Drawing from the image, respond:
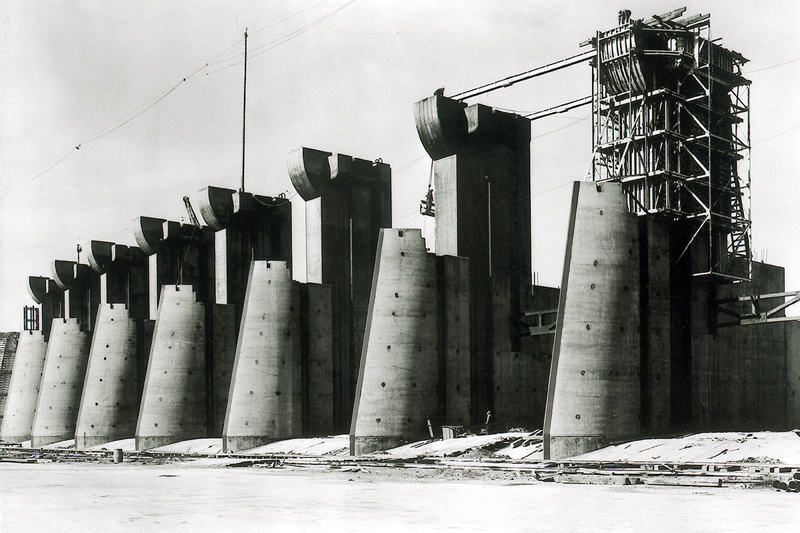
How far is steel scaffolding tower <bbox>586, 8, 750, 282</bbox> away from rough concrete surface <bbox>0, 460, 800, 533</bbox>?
43.2 feet

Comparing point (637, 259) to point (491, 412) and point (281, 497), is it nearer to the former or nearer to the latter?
point (491, 412)

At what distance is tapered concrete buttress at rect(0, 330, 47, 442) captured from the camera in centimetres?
6944

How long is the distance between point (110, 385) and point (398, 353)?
26068 mm

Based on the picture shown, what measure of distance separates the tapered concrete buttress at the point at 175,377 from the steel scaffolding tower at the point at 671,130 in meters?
23.6

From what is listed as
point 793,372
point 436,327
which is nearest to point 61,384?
point 436,327

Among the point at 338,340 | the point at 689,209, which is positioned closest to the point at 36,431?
the point at 338,340

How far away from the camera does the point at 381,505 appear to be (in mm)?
20156

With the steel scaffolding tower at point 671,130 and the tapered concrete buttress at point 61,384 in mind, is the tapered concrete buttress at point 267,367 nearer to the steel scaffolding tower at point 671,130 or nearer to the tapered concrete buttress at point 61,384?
the steel scaffolding tower at point 671,130

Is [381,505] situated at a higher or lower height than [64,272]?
lower

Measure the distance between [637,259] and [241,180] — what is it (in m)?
29.2

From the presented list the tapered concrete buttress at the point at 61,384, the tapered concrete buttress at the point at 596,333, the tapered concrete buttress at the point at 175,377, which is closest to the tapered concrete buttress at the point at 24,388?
the tapered concrete buttress at the point at 61,384

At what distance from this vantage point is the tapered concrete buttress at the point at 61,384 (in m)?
62.8

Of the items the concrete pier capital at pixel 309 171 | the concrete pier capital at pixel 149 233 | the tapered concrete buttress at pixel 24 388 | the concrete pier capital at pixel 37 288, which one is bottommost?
the tapered concrete buttress at pixel 24 388

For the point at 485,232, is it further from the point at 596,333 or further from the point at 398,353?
the point at 596,333
